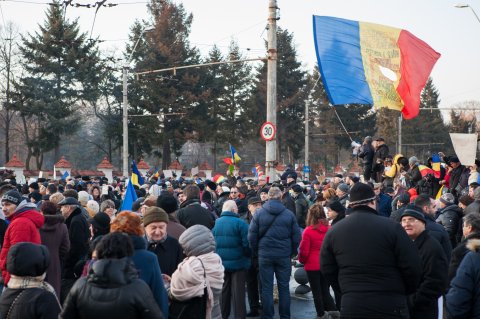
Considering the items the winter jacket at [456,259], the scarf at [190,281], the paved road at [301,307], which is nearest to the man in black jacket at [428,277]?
the winter jacket at [456,259]

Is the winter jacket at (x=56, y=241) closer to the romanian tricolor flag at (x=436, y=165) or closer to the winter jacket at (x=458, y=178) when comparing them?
the winter jacket at (x=458, y=178)

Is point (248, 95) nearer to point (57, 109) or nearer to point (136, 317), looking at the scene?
point (57, 109)

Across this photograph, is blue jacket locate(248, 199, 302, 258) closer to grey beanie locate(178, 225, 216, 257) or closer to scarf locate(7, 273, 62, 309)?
grey beanie locate(178, 225, 216, 257)

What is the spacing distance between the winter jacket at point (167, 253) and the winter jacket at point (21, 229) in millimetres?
1571

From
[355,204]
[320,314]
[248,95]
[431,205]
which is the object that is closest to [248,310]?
[320,314]

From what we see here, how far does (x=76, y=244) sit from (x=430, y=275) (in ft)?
15.0

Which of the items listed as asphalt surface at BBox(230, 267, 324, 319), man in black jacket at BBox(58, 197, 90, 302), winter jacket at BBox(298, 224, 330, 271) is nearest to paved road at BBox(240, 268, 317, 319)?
asphalt surface at BBox(230, 267, 324, 319)

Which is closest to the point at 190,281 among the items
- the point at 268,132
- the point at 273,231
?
the point at 273,231

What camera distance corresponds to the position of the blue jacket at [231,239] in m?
9.73

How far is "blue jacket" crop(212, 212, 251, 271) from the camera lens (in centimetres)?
973

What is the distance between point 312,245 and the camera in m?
10.3

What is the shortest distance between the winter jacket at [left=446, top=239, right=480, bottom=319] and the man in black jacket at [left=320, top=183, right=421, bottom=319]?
0.73 m

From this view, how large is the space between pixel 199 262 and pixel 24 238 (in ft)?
6.93

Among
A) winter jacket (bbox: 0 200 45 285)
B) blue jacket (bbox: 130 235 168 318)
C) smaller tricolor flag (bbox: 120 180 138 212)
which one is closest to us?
Result: blue jacket (bbox: 130 235 168 318)
